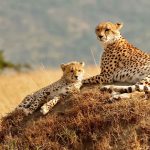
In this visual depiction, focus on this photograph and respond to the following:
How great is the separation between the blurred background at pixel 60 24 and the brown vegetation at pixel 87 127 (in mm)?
117326

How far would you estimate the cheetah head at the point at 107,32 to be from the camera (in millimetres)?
9398

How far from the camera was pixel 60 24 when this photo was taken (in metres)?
176

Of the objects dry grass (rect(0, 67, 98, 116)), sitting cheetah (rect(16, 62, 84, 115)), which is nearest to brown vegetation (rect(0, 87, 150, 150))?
sitting cheetah (rect(16, 62, 84, 115))

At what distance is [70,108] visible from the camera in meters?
8.18

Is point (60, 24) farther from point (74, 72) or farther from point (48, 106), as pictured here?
point (48, 106)

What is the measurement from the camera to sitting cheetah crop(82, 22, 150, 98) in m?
9.02

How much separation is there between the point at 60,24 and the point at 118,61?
16737cm

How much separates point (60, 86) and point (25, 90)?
463 cm

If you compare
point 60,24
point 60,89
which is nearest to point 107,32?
point 60,89

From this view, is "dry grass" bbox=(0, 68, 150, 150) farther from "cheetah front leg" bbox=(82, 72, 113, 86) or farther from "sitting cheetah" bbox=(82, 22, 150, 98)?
"sitting cheetah" bbox=(82, 22, 150, 98)

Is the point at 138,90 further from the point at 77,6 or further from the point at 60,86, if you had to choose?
the point at 77,6

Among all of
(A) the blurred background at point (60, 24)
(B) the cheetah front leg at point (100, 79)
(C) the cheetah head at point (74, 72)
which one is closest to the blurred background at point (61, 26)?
(A) the blurred background at point (60, 24)

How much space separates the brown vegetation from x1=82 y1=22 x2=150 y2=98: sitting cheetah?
721mm

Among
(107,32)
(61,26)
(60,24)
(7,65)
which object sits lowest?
(107,32)
